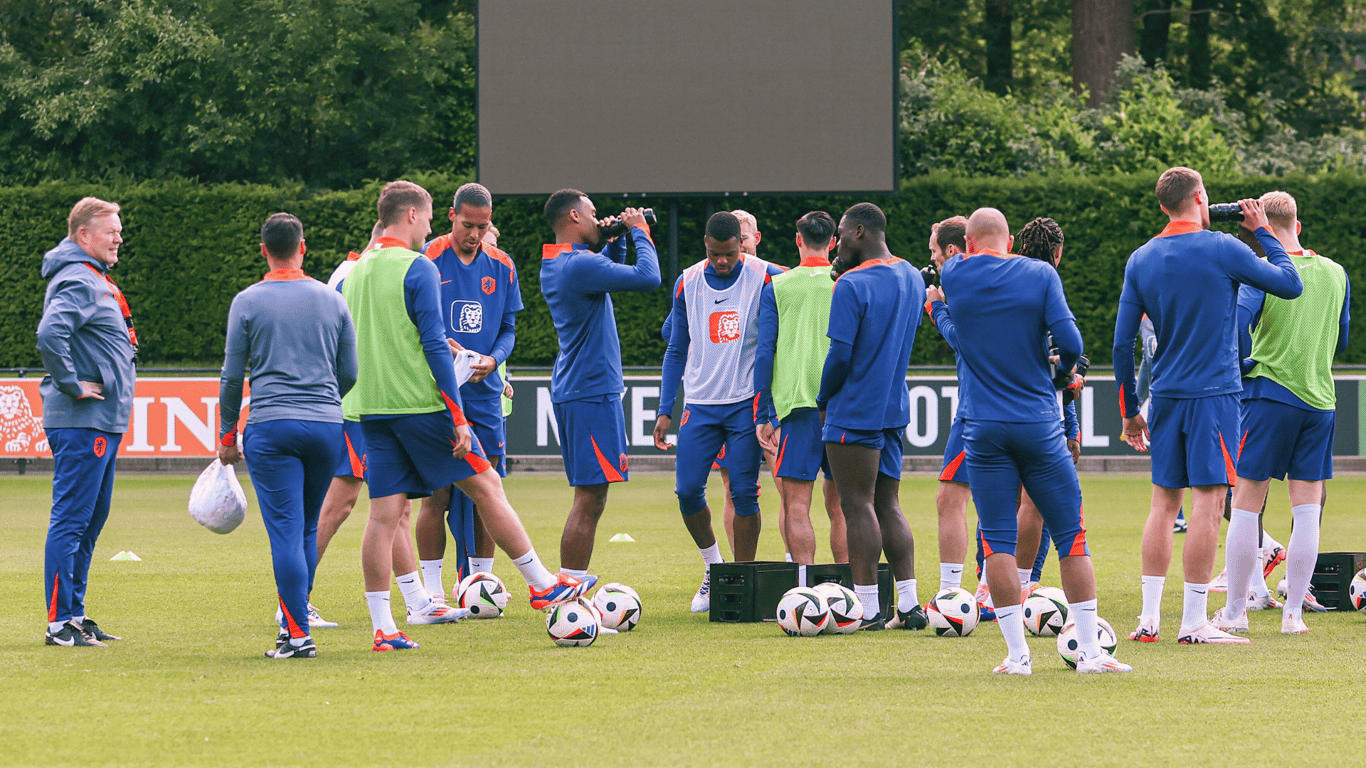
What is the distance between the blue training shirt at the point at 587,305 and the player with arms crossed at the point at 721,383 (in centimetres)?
52

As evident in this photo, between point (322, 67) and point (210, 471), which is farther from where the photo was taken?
point (322, 67)

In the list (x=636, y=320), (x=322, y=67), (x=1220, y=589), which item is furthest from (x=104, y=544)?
(x=322, y=67)

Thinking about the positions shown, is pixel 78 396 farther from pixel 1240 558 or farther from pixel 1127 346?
pixel 1240 558

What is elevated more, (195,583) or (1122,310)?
(1122,310)

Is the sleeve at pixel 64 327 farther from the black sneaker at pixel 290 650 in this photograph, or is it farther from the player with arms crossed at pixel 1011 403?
the player with arms crossed at pixel 1011 403

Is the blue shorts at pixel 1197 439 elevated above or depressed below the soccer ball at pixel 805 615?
above

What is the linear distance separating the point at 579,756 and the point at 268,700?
5.30 feet

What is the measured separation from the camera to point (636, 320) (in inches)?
977

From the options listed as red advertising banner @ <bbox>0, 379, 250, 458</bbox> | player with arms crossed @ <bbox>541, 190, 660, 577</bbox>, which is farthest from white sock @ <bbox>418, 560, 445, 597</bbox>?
red advertising banner @ <bbox>0, 379, 250, 458</bbox>

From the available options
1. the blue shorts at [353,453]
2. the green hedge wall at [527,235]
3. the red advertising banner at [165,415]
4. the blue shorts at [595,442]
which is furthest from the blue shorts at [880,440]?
the green hedge wall at [527,235]

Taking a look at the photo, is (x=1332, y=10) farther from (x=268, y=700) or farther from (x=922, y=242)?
(x=268, y=700)

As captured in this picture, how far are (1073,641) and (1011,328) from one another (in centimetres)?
140

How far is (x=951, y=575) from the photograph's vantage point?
335 inches

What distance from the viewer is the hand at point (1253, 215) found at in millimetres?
7699
